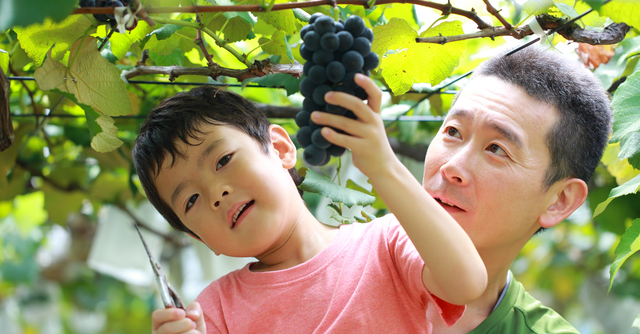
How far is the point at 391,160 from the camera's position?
1.59 ft

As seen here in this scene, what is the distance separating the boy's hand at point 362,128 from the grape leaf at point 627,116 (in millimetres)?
444

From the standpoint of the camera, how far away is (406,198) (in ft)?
1.64

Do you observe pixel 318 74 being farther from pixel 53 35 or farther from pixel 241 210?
pixel 53 35

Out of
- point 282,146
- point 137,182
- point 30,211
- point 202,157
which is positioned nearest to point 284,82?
point 282,146

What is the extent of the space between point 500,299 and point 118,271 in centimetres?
132

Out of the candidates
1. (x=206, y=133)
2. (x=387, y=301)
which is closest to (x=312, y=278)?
(x=387, y=301)

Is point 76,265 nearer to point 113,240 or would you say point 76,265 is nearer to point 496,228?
point 113,240

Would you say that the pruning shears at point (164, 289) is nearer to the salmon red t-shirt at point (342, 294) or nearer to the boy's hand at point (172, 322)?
the boy's hand at point (172, 322)

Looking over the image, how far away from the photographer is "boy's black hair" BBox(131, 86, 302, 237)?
0.77 m

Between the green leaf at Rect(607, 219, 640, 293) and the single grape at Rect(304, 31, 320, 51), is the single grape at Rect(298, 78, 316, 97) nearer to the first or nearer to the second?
the single grape at Rect(304, 31, 320, 51)

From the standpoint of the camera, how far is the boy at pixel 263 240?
71 cm

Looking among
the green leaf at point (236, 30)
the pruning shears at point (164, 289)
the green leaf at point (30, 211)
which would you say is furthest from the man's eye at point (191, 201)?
the green leaf at point (30, 211)

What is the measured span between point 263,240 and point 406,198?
29cm

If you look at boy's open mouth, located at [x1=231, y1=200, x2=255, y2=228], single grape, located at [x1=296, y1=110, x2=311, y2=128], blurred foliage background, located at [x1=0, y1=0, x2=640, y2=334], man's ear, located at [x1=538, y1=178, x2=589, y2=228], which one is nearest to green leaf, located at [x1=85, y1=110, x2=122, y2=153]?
blurred foliage background, located at [x1=0, y1=0, x2=640, y2=334]
